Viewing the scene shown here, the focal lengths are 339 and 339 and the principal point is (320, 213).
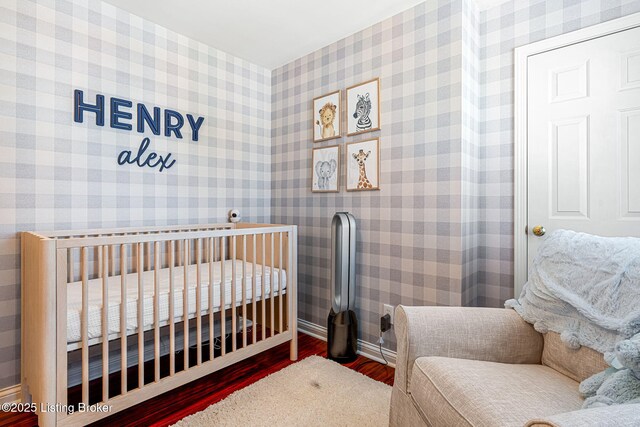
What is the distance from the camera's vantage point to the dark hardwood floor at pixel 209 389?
162cm

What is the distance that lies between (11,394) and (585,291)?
266cm

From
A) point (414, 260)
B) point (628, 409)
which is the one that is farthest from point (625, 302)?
point (414, 260)

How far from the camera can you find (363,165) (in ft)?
7.73

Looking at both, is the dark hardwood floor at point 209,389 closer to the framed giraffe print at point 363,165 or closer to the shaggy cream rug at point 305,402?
the shaggy cream rug at point 305,402

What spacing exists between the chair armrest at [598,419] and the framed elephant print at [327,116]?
2076mm

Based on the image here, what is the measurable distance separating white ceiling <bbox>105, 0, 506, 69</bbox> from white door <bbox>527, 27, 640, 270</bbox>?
2.02 ft

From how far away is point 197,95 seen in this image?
8.25ft

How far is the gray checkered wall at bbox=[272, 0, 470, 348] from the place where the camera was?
195cm

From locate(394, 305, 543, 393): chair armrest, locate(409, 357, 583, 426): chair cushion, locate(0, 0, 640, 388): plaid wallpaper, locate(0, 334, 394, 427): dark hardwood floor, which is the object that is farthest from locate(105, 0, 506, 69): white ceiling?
locate(0, 334, 394, 427): dark hardwood floor

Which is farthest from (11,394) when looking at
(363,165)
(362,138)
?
(362,138)

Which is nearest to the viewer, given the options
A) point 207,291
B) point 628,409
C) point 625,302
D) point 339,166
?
point 628,409

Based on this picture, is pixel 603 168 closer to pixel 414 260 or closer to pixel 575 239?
pixel 575 239

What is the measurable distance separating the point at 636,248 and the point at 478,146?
3.59 ft

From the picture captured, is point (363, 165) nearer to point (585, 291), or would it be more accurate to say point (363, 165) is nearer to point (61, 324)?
point (585, 291)
